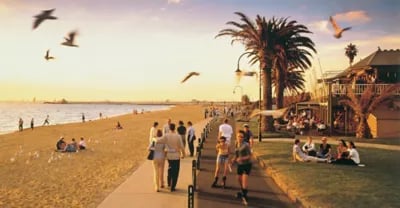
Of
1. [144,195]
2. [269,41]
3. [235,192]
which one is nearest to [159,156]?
[144,195]

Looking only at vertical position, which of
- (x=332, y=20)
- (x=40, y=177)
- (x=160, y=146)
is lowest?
(x=40, y=177)

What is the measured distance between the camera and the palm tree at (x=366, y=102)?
27.9 m

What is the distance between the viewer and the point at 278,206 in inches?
394

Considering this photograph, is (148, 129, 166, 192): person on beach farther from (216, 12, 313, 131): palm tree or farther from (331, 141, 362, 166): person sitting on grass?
(216, 12, 313, 131): palm tree

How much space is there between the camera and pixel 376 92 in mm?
29250

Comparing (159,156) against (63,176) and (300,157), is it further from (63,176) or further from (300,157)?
(300,157)

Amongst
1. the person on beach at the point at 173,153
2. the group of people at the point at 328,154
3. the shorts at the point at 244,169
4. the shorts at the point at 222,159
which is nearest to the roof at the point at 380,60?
the group of people at the point at 328,154

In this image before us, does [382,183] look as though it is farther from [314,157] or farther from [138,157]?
[138,157]

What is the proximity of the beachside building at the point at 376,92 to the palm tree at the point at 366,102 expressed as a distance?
861mm

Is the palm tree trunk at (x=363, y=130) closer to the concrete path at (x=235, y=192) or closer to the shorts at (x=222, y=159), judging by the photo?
the concrete path at (x=235, y=192)

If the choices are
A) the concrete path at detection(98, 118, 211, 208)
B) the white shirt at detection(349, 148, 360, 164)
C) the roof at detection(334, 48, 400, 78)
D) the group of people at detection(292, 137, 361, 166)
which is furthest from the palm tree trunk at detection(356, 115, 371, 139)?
the concrete path at detection(98, 118, 211, 208)

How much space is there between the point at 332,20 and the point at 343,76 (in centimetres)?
2502

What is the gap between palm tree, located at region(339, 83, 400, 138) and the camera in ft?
91.5

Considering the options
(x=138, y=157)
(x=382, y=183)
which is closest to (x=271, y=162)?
(x=382, y=183)
